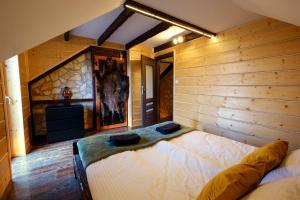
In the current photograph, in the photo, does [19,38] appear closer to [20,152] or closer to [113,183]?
[113,183]

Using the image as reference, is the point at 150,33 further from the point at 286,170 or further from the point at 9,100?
the point at 286,170

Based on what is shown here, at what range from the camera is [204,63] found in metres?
3.22

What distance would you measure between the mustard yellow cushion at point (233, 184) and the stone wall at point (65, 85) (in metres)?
3.86

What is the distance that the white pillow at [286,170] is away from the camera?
102 cm

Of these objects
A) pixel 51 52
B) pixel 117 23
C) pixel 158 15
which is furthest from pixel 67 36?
pixel 158 15

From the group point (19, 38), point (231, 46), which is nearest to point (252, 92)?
point (231, 46)

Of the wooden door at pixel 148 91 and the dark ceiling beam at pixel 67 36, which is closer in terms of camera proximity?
the dark ceiling beam at pixel 67 36

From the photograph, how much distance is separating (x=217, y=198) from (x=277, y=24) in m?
2.53

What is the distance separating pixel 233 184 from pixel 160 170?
63cm

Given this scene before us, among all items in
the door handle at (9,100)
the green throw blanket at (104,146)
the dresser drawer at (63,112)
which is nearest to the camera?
the green throw blanket at (104,146)

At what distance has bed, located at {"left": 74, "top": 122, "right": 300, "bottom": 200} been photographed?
1079 millimetres

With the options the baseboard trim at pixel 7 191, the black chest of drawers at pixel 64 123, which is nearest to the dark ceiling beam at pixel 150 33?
the black chest of drawers at pixel 64 123

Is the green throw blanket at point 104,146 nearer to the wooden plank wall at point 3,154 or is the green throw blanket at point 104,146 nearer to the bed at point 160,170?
the bed at point 160,170

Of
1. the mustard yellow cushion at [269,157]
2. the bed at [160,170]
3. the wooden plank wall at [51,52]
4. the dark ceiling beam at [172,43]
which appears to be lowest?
the bed at [160,170]
